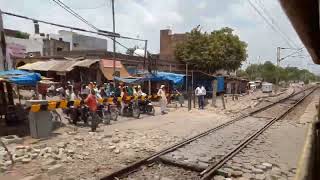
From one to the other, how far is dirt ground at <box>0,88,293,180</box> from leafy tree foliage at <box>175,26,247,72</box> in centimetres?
2770

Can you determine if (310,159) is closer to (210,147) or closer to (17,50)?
(210,147)

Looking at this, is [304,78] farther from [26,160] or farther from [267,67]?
[26,160]

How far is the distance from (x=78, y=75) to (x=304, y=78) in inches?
6265

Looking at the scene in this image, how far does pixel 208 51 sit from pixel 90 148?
35166 millimetres

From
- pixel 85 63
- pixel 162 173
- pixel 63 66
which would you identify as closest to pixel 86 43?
pixel 63 66

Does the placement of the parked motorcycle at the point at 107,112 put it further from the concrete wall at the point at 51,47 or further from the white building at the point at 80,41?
the white building at the point at 80,41

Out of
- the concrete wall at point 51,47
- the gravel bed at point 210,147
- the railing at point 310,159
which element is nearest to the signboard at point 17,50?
the concrete wall at point 51,47

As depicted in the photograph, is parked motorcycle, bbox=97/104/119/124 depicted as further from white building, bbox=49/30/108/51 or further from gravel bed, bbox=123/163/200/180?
white building, bbox=49/30/108/51

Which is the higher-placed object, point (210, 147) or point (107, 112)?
point (107, 112)

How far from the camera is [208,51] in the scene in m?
45.4

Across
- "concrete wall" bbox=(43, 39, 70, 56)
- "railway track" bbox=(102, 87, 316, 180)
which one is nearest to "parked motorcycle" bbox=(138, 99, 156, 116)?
"railway track" bbox=(102, 87, 316, 180)

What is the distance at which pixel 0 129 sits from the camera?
48.2ft

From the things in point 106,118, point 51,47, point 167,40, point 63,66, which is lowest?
point 106,118

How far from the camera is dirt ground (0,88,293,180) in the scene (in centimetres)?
899
